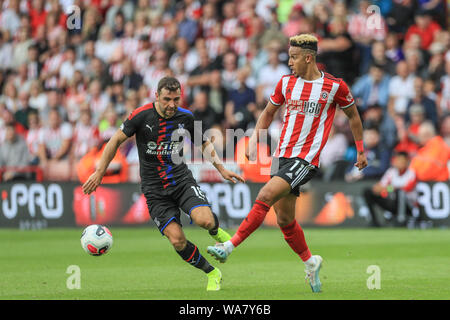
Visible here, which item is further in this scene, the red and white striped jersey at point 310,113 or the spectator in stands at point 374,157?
the spectator in stands at point 374,157

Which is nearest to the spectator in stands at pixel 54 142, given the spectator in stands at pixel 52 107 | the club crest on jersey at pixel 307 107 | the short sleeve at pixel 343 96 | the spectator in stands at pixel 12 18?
the spectator in stands at pixel 52 107

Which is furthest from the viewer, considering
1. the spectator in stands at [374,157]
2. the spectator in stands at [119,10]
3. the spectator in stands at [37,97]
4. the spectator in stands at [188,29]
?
the spectator in stands at [119,10]

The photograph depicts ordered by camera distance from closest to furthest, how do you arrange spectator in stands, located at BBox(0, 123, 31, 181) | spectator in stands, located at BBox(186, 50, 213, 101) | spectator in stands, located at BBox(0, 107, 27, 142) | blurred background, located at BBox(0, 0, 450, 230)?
blurred background, located at BBox(0, 0, 450, 230) < spectator in stands, located at BBox(0, 123, 31, 181) < spectator in stands, located at BBox(186, 50, 213, 101) < spectator in stands, located at BBox(0, 107, 27, 142)

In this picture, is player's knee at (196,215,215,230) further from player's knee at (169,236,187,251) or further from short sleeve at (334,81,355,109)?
short sleeve at (334,81,355,109)

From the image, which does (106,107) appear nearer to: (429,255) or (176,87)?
(429,255)

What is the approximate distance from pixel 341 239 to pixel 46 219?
645 cm

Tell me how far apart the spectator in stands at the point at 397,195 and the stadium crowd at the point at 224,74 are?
1.23 ft

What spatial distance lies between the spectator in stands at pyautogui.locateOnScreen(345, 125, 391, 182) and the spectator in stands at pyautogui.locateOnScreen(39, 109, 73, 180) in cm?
672

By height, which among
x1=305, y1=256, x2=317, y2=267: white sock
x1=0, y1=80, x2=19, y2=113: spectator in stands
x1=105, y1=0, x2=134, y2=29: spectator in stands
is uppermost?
x1=105, y1=0, x2=134, y2=29: spectator in stands

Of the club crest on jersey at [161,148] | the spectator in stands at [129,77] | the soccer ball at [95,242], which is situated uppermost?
the spectator in stands at [129,77]

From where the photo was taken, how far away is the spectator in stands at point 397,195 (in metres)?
16.0

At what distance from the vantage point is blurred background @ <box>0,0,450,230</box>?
1642 centimetres

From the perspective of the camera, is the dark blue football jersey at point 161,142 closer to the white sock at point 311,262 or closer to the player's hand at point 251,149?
the player's hand at point 251,149

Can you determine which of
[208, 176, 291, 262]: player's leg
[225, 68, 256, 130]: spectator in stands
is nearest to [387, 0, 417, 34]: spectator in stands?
[225, 68, 256, 130]: spectator in stands
